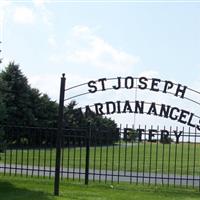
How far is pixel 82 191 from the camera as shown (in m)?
12.8

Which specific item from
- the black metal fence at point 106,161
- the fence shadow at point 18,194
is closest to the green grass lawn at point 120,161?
the black metal fence at point 106,161

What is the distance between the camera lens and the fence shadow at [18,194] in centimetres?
1152

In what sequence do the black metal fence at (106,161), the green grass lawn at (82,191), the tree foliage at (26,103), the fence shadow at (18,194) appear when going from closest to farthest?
the fence shadow at (18,194), the green grass lawn at (82,191), the black metal fence at (106,161), the tree foliage at (26,103)

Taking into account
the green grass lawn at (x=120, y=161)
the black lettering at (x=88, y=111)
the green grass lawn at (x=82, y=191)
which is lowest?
the green grass lawn at (x=82, y=191)

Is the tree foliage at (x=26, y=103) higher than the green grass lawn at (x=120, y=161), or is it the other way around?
the tree foliage at (x=26, y=103)

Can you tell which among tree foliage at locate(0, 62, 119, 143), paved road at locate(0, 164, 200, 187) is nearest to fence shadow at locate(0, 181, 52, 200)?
paved road at locate(0, 164, 200, 187)

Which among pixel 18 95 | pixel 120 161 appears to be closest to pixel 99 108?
pixel 120 161

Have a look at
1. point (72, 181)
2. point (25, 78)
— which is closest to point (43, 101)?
point (25, 78)

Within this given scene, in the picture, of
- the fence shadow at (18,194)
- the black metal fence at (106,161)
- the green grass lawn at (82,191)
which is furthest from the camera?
the black metal fence at (106,161)

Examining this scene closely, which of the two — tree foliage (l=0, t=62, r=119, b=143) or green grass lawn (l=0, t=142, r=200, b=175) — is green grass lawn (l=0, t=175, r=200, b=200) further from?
tree foliage (l=0, t=62, r=119, b=143)

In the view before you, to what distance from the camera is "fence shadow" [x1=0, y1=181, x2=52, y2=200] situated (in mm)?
11523

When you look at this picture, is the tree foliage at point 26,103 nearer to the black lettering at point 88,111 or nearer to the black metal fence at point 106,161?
the black metal fence at point 106,161

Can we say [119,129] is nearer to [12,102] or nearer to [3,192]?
[3,192]

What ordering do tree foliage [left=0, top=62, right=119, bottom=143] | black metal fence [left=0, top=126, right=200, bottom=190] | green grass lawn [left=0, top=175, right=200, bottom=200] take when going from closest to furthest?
green grass lawn [left=0, top=175, right=200, bottom=200], black metal fence [left=0, top=126, right=200, bottom=190], tree foliage [left=0, top=62, right=119, bottom=143]
